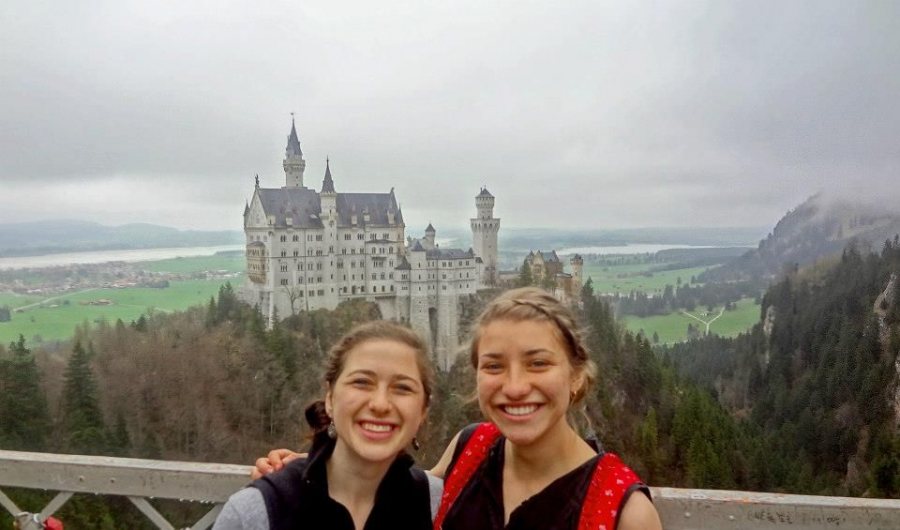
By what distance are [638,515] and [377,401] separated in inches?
21.3

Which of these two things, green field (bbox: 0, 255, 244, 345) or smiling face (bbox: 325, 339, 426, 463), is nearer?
smiling face (bbox: 325, 339, 426, 463)

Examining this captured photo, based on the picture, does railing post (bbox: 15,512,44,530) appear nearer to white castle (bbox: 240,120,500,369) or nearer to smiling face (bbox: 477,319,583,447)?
smiling face (bbox: 477,319,583,447)

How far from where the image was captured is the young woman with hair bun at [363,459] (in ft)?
3.99

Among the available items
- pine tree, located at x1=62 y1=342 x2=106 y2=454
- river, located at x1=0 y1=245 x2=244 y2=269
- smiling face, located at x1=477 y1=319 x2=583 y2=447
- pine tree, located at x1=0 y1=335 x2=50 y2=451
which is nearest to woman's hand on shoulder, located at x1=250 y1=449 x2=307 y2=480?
smiling face, located at x1=477 y1=319 x2=583 y2=447

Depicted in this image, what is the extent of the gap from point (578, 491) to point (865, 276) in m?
26.0

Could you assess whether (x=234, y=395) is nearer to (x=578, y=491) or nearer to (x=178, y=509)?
(x=178, y=509)

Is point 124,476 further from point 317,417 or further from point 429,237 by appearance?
point 429,237

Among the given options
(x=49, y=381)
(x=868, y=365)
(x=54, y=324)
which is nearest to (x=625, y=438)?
(x=868, y=365)

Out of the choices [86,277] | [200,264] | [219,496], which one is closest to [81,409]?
[86,277]

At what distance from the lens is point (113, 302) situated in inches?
761

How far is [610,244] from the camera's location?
105 feet

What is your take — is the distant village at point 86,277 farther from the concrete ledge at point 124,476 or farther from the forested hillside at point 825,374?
the forested hillside at point 825,374

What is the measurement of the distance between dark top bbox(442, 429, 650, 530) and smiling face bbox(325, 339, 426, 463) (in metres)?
0.17

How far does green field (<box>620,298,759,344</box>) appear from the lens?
89.8 feet
